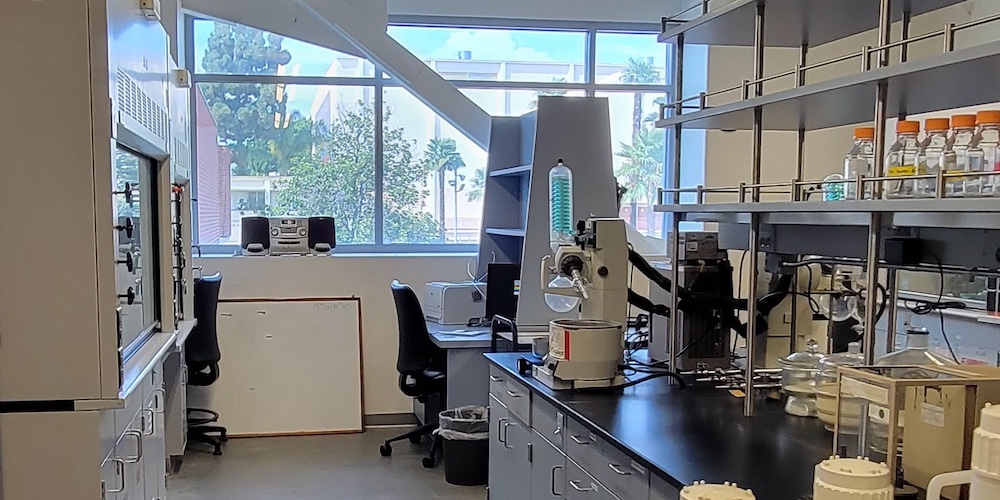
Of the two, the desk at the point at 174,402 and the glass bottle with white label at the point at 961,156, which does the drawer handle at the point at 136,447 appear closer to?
the desk at the point at 174,402

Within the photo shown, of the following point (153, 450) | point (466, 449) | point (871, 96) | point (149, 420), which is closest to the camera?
point (871, 96)

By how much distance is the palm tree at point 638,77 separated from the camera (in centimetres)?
626

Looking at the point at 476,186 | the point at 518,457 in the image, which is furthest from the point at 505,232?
the point at 518,457

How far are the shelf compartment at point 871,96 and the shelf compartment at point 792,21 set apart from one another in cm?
25

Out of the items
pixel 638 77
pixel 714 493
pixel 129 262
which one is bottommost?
pixel 714 493

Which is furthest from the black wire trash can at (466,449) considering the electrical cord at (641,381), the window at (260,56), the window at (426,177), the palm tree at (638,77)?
the palm tree at (638,77)

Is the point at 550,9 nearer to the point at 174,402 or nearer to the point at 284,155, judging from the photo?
the point at 284,155

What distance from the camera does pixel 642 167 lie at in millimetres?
6371

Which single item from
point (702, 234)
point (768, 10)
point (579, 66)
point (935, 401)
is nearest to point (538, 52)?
point (579, 66)

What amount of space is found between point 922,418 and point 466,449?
312cm

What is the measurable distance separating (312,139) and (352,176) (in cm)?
37

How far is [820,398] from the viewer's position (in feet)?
7.45

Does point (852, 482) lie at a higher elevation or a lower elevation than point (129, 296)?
lower

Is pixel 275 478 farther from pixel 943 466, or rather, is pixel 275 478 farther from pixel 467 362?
pixel 943 466
